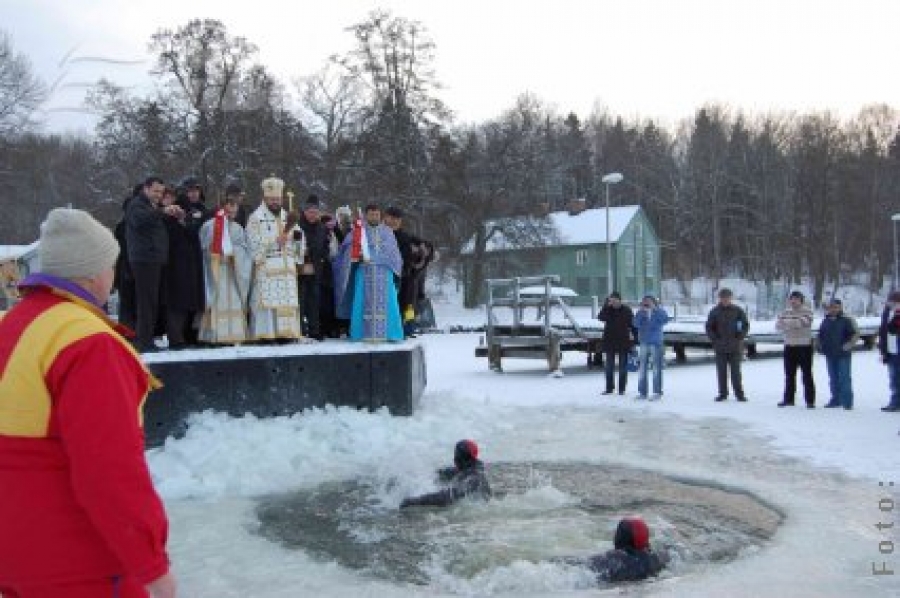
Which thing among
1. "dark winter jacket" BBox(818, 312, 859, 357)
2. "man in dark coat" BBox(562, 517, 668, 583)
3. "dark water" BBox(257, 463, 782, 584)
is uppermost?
"dark winter jacket" BBox(818, 312, 859, 357)

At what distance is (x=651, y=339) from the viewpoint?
44.6ft

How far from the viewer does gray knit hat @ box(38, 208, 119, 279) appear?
7.84 feet

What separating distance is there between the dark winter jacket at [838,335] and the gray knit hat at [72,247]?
11.2m

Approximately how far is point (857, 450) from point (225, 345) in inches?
262

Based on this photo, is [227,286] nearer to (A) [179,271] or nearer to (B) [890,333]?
(A) [179,271]

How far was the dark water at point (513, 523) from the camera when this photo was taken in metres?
5.25

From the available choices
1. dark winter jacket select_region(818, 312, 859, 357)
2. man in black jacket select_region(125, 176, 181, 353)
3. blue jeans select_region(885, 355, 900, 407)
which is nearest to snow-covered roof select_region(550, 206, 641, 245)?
dark winter jacket select_region(818, 312, 859, 357)

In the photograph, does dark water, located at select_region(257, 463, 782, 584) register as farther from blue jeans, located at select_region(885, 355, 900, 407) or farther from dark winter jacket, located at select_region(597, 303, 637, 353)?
dark winter jacket, located at select_region(597, 303, 637, 353)

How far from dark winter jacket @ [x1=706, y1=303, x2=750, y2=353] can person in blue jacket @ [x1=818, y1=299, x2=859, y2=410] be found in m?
1.24

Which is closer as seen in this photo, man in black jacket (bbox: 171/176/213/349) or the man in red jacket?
the man in red jacket

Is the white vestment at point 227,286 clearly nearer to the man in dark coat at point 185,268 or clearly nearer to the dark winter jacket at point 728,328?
the man in dark coat at point 185,268

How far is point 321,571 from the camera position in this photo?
502cm

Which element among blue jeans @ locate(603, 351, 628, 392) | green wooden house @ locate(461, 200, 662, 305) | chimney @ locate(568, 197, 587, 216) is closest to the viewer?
blue jeans @ locate(603, 351, 628, 392)

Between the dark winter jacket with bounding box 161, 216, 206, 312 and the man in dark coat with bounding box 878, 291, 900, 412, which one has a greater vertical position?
the dark winter jacket with bounding box 161, 216, 206, 312
